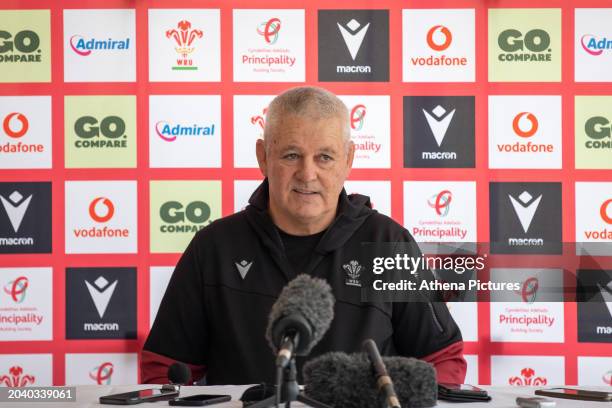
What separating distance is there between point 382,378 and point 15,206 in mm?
2814

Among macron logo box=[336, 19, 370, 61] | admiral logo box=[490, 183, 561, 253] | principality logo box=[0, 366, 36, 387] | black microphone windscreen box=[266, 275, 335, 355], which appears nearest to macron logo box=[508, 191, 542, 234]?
admiral logo box=[490, 183, 561, 253]

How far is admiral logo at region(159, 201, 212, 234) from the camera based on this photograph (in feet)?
11.9

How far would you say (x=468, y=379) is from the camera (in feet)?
11.9

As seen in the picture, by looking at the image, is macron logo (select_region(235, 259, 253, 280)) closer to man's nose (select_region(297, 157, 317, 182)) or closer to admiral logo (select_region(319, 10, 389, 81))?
man's nose (select_region(297, 157, 317, 182))

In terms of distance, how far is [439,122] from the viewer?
3.63m

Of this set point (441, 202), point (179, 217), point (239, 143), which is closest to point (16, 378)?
point (179, 217)

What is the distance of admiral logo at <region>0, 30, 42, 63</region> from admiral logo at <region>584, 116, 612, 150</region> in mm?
2596

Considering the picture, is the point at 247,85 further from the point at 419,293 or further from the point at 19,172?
the point at 419,293

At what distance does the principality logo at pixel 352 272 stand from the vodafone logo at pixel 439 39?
1782mm

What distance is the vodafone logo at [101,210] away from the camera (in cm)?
362

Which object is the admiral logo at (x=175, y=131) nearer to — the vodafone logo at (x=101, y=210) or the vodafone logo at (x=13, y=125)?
the vodafone logo at (x=101, y=210)

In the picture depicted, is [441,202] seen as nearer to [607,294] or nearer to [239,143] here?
[607,294]

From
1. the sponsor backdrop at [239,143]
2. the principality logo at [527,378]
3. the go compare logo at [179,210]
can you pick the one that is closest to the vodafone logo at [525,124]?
the sponsor backdrop at [239,143]

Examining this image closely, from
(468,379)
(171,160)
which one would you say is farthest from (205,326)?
(468,379)
